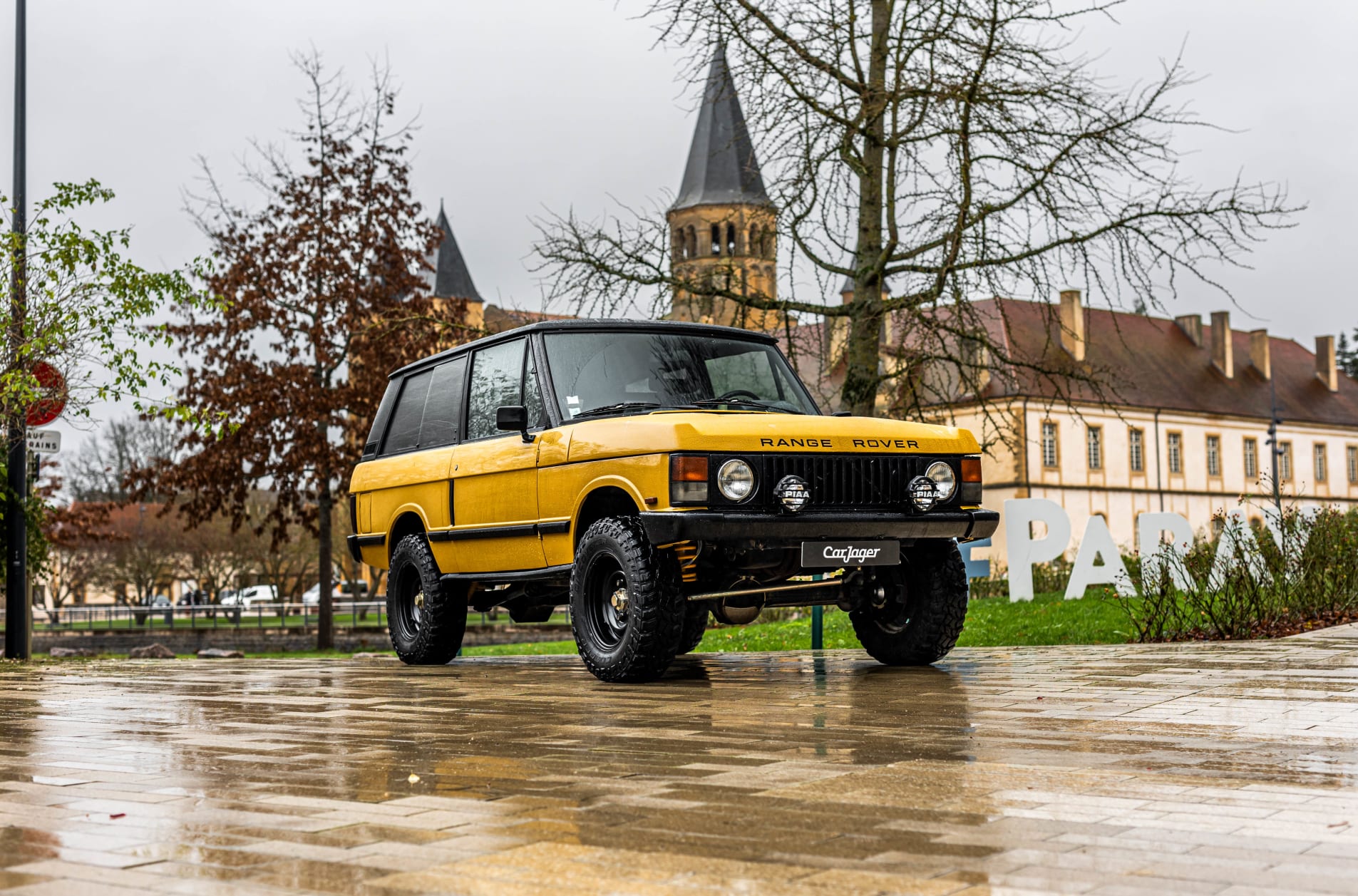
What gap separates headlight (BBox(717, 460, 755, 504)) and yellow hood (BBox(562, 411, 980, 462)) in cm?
9

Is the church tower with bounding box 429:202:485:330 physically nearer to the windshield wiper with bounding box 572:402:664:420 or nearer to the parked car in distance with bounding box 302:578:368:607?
the parked car in distance with bounding box 302:578:368:607

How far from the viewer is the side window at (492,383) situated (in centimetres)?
1012

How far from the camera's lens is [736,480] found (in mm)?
8352

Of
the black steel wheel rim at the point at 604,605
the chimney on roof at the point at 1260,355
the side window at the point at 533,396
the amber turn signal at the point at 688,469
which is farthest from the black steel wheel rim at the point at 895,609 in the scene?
the chimney on roof at the point at 1260,355

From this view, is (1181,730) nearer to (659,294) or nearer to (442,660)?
(442,660)

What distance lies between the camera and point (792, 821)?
3955 millimetres

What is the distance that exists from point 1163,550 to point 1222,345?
80.1 metres

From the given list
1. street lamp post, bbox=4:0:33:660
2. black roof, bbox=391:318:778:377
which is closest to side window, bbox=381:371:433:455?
black roof, bbox=391:318:778:377

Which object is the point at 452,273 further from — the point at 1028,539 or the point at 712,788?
the point at 712,788

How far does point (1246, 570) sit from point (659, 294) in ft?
28.6

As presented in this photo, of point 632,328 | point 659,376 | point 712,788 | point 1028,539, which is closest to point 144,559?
point 1028,539

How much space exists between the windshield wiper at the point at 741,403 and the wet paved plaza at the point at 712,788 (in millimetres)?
1880

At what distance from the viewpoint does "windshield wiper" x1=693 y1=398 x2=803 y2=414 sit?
31.0ft

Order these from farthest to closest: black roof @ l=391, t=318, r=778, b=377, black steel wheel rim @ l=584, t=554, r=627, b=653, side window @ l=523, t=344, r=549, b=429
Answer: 1. black roof @ l=391, t=318, r=778, b=377
2. side window @ l=523, t=344, r=549, b=429
3. black steel wheel rim @ l=584, t=554, r=627, b=653
